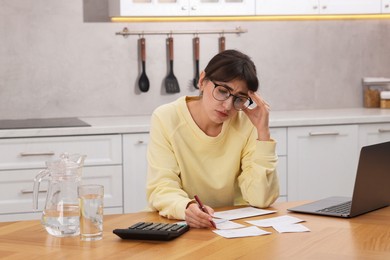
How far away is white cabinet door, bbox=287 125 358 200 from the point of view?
4238 mm

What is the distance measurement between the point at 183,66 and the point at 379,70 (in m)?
1.38

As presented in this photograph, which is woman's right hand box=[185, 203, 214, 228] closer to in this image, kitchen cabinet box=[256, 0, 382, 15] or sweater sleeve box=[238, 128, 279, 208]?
sweater sleeve box=[238, 128, 279, 208]

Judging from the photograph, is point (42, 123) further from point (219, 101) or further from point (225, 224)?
point (225, 224)

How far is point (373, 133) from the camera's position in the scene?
4375 millimetres

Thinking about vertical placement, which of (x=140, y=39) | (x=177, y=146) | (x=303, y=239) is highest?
(x=140, y=39)

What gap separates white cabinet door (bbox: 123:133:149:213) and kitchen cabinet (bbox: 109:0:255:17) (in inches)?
28.2

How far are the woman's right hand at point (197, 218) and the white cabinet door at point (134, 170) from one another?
1.73 metres

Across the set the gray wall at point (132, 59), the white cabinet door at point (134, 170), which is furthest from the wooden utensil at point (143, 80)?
the white cabinet door at point (134, 170)

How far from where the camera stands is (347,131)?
4332mm

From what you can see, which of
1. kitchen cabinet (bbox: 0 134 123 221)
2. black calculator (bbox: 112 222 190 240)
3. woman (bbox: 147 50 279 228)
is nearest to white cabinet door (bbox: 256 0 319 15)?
kitchen cabinet (bbox: 0 134 123 221)

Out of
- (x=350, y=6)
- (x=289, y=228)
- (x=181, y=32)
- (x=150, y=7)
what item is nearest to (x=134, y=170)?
(x=150, y=7)

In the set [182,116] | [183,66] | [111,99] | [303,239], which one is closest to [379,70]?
[183,66]

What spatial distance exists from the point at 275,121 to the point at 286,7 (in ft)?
2.45

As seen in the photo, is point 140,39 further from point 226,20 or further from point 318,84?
point 318,84
